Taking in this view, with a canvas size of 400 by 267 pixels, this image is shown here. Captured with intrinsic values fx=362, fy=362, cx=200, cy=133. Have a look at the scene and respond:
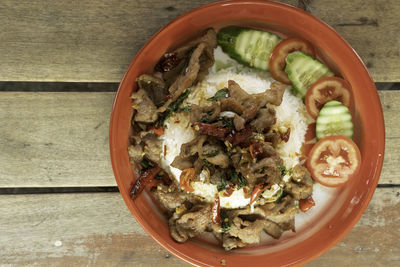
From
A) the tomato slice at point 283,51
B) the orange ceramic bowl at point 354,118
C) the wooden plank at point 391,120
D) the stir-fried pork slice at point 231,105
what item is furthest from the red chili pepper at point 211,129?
the wooden plank at point 391,120

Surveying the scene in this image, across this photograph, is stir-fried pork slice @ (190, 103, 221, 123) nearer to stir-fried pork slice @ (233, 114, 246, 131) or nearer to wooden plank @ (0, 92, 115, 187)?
stir-fried pork slice @ (233, 114, 246, 131)

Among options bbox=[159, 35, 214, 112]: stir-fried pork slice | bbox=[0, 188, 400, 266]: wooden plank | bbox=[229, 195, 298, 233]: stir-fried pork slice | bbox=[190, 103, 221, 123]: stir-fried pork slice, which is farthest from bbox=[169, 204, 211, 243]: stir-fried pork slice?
bbox=[159, 35, 214, 112]: stir-fried pork slice

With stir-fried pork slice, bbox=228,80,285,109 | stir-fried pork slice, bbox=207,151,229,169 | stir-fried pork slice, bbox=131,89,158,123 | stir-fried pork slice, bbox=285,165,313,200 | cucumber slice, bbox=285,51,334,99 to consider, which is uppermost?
cucumber slice, bbox=285,51,334,99

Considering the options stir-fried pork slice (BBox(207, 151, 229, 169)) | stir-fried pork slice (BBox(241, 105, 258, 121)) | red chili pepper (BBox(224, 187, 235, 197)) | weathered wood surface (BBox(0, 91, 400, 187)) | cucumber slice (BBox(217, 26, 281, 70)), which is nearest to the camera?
stir-fried pork slice (BBox(207, 151, 229, 169))

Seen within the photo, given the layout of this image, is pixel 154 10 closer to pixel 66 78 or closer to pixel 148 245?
pixel 66 78

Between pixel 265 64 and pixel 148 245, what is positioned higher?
pixel 265 64

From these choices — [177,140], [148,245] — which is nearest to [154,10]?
[177,140]

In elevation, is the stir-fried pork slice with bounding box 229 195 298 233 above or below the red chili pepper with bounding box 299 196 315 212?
below
